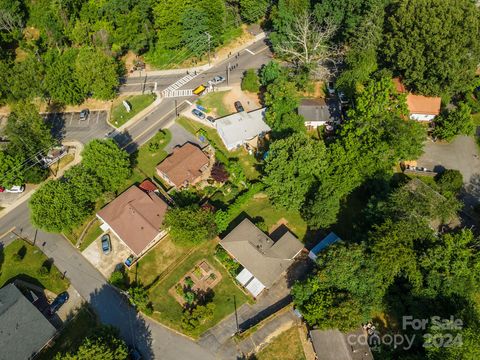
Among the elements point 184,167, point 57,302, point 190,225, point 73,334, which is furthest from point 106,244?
point 184,167

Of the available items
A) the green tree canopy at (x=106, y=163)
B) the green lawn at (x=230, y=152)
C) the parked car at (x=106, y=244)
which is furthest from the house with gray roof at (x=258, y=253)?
the green tree canopy at (x=106, y=163)

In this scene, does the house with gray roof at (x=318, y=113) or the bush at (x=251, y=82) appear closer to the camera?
the house with gray roof at (x=318, y=113)

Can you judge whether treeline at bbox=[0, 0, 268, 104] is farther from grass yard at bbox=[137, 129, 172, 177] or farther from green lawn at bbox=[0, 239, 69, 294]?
green lawn at bbox=[0, 239, 69, 294]

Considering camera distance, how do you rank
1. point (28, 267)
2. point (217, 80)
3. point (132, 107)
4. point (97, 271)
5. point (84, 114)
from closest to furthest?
point (97, 271) → point (28, 267) → point (84, 114) → point (132, 107) → point (217, 80)

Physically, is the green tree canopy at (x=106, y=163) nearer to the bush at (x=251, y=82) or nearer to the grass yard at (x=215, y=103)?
the grass yard at (x=215, y=103)

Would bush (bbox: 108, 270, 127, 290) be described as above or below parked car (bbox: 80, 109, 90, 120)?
below

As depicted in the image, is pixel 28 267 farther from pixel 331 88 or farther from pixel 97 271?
pixel 331 88

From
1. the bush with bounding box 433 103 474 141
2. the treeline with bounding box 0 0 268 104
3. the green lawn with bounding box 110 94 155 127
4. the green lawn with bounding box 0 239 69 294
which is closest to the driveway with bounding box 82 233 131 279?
the green lawn with bounding box 0 239 69 294
